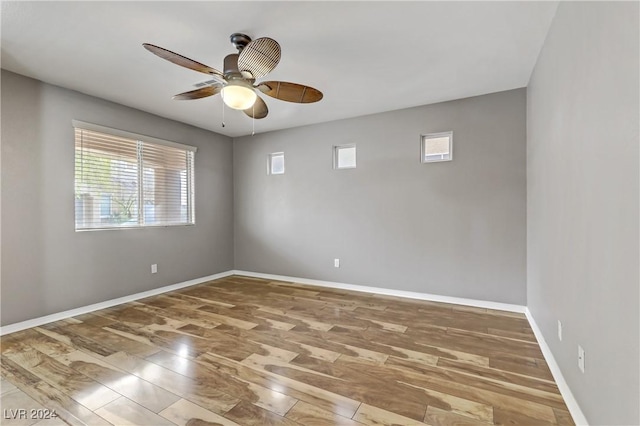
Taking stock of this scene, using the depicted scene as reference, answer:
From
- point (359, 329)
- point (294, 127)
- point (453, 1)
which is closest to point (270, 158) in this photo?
point (294, 127)

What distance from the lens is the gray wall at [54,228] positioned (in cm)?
282

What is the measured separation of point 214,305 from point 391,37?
11.1 ft

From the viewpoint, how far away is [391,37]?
90.0 inches

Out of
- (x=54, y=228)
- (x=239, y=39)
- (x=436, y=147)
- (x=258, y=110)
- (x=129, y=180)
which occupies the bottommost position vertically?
(x=54, y=228)

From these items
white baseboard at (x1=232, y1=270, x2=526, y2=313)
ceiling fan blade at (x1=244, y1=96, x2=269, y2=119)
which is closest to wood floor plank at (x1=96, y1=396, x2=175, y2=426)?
ceiling fan blade at (x1=244, y1=96, x2=269, y2=119)

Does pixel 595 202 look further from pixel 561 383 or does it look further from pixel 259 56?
pixel 259 56

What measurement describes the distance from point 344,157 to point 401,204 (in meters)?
1.13

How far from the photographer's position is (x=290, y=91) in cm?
235

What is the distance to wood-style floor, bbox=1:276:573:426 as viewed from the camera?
1.66 metres

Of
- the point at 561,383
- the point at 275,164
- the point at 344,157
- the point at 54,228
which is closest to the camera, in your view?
the point at 561,383

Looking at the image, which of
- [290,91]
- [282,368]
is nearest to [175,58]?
[290,91]

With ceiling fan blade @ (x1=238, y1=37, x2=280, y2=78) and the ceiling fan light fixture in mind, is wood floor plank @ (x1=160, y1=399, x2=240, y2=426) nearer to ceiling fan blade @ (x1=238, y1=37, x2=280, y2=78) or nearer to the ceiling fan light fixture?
the ceiling fan light fixture

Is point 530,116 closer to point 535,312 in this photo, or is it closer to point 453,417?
point 535,312

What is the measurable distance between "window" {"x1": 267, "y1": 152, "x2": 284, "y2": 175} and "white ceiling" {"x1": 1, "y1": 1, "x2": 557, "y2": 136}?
177cm
